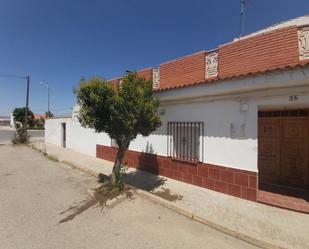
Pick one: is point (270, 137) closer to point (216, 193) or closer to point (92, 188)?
point (216, 193)

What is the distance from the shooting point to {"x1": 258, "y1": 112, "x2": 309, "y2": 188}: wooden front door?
251 inches

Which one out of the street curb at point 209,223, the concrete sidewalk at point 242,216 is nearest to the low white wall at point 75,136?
the street curb at point 209,223

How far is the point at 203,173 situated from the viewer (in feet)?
21.7

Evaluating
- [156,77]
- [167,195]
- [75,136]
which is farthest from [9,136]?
[167,195]

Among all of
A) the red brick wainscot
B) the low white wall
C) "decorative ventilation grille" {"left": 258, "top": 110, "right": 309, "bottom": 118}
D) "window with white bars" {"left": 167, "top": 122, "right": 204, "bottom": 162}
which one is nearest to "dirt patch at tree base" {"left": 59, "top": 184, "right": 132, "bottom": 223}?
the red brick wainscot

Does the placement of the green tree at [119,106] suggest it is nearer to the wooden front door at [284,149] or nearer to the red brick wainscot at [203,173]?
the red brick wainscot at [203,173]

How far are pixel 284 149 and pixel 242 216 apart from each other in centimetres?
323

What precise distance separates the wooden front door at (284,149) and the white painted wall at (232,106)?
3.56ft

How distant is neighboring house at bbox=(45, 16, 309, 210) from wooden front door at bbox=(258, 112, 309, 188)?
1.0 inches

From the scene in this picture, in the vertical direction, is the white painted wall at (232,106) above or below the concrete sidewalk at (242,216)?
above

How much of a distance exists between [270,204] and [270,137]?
8.32 feet

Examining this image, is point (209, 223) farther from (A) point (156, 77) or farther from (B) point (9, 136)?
(B) point (9, 136)

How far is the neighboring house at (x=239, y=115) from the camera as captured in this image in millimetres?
4965

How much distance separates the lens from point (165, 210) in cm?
505
